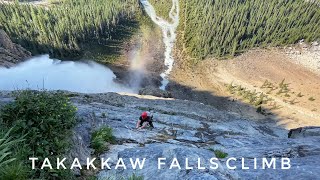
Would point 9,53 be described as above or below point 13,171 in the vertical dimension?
above

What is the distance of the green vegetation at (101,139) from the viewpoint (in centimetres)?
1202

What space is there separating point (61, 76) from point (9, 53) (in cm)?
1451

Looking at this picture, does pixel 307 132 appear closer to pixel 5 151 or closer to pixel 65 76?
pixel 5 151

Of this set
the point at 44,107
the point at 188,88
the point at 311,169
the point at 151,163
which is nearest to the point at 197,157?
the point at 151,163

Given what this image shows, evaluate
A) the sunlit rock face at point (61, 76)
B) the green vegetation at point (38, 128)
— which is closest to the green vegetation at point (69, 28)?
the sunlit rock face at point (61, 76)

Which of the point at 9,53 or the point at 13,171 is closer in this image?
the point at 13,171

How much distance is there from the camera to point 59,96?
10.8 m

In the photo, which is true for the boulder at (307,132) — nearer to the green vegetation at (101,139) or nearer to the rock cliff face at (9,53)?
the green vegetation at (101,139)

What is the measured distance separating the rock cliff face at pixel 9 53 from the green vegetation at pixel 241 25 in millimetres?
44222

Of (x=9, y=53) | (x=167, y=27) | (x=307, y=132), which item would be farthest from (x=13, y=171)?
(x=167, y=27)

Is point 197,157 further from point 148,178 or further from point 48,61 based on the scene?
point 48,61

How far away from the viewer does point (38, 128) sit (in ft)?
29.8

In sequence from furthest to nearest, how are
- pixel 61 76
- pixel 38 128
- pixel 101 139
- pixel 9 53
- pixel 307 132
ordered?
pixel 9 53
pixel 61 76
pixel 307 132
pixel 101 139
pixel 38 128

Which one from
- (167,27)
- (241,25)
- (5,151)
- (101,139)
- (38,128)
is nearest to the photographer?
(5,151)
